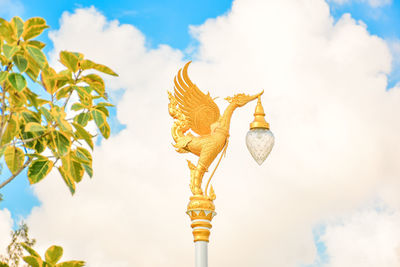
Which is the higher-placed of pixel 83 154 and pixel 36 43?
pixel 36 43

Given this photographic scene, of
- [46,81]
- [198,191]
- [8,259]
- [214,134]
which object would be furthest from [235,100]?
[8,259]

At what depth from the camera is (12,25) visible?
17.9ft

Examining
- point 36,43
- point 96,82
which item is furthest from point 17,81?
point 96,82

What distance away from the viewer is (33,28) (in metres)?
5.51

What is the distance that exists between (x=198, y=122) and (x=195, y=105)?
0.26 meters

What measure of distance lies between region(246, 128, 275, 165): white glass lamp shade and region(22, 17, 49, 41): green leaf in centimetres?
410

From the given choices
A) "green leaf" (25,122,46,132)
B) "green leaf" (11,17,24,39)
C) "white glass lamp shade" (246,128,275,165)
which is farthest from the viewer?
"white glass lamp shade" (246,128,275,165)

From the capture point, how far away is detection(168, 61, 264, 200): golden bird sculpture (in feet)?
28.8

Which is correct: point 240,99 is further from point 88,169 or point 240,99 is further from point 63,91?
point 88,169

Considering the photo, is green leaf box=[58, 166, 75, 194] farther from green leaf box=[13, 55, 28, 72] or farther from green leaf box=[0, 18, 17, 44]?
green leaf box=[0, 18, 17, 44]

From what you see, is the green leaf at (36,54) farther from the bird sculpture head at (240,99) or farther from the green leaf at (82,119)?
the bird sculpture head at (240,99)

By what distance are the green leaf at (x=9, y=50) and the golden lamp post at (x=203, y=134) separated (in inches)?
152

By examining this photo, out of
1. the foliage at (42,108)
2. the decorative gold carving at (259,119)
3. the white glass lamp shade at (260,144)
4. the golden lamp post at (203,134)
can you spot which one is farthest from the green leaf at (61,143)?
the decorative gold carving at (259,119)

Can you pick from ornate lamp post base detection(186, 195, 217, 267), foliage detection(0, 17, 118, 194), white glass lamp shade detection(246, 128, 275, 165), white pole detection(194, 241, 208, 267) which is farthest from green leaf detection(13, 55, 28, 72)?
white glass lamp shade detection(246, 128, 275, 165)
